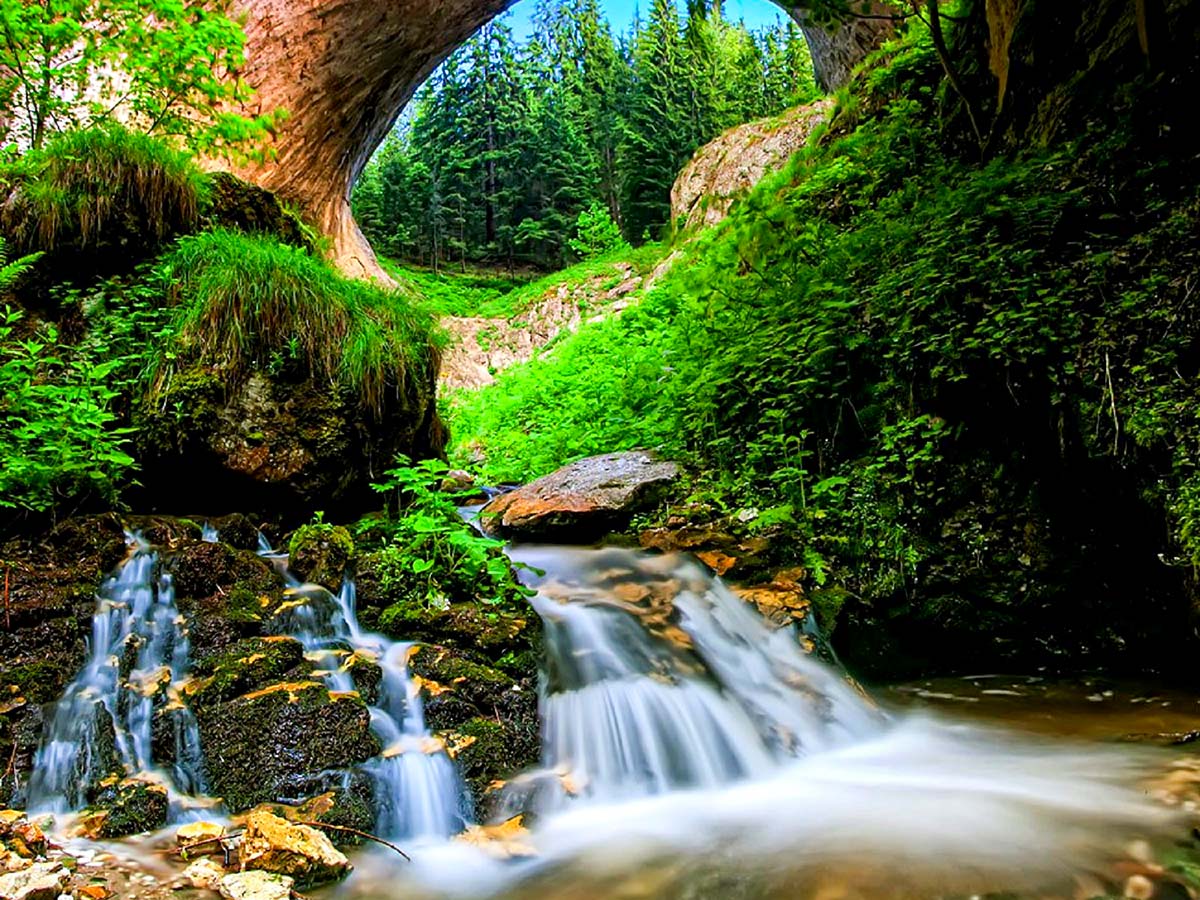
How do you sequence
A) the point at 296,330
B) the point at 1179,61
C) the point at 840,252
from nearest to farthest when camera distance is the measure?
the point at 1179,61, the point at 296,330, the point at 840,252

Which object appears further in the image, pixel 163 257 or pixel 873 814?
pixel 163 257

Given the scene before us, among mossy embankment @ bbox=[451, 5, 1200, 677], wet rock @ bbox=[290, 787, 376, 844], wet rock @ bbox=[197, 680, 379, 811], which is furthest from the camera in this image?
mossy embankment @ bbox=[451, 5, 1200, 677]

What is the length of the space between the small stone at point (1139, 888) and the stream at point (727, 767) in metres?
0.04

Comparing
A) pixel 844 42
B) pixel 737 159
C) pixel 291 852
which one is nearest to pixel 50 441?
pixel 291 852

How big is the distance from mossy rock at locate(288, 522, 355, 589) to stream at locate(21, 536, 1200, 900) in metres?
0.07

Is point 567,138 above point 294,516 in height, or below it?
above

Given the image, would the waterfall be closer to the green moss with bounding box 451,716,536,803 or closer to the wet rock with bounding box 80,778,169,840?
the green moss with bounding box 451,716,536,803

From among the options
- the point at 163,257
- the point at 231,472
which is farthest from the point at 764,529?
the point at 163,257

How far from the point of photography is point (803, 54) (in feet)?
97.5

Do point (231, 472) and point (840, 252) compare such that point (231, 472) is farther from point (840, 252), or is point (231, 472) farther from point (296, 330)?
point (840, 252)

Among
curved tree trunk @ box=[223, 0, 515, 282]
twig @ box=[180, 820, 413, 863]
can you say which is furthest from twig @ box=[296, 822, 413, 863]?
curved tree trunk @ box=[223, 0, 515, 282]

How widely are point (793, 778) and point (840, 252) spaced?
11.7 feet

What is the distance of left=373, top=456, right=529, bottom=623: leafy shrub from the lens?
3500 mm

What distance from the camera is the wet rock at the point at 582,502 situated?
16.8 ft
